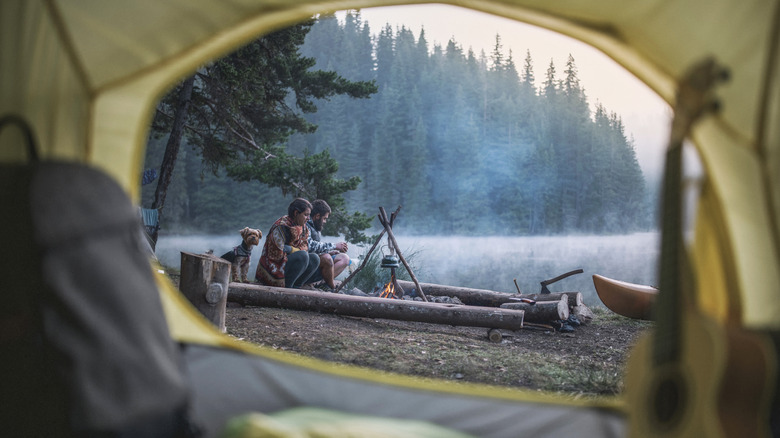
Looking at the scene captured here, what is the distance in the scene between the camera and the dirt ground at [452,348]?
4078 mm

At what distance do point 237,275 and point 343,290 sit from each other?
1480mm

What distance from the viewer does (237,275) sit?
6.46m

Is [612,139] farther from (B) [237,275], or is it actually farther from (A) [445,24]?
(B) [237,275]

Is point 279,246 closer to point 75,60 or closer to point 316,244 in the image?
point 316,244

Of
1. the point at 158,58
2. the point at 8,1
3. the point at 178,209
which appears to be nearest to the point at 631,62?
the point at 158,58

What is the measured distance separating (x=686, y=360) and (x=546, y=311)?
4.92m

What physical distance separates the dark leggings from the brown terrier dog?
17.3 inches

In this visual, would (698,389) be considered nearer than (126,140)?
Yes

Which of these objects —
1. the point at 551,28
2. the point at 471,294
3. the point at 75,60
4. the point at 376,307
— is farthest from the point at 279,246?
the point at 551,28

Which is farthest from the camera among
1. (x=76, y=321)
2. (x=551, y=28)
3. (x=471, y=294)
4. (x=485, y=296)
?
(x=471, y=294)

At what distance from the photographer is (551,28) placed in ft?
4.86

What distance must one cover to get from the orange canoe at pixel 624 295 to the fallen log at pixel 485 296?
0.66 meters

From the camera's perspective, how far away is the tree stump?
12.5 feet

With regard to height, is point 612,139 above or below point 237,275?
above
